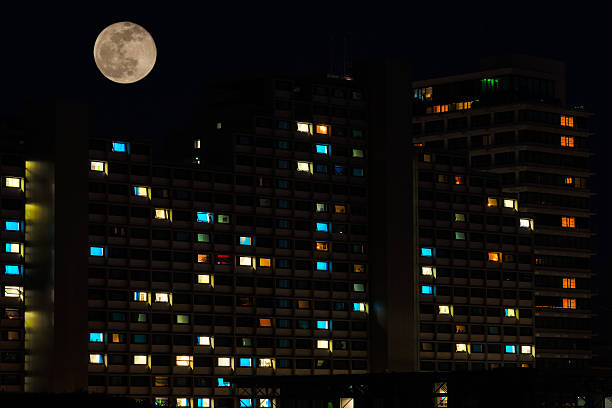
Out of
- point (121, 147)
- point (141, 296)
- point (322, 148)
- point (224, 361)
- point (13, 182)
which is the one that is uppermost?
point (322, 148)

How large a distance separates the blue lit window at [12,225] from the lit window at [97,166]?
10219 millimetres

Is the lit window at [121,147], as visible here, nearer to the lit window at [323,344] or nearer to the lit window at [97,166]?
the lit window at [97,166]

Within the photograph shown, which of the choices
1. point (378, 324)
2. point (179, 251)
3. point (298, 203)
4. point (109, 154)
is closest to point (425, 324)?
point (378, 324)

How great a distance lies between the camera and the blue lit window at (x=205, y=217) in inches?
7101

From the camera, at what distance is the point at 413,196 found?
197250 millimetres

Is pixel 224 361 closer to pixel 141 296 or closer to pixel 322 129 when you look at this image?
pixel 141 296

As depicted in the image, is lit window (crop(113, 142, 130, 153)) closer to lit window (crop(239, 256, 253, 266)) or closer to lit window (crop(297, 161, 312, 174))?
lit window (crop(239, 256, 253, 266))

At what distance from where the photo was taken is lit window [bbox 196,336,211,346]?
179500 mm

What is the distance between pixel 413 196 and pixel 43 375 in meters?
56.2

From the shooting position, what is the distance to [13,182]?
561ft

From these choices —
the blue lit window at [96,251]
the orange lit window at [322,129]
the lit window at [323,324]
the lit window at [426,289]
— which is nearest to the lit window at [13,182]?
the blue lit window at [96,251]

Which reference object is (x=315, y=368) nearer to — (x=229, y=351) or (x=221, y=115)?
(x=229, y=351)

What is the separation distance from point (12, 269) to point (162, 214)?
61.4 ft

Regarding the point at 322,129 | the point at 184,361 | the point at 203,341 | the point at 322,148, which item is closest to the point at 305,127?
the point at 322,129
